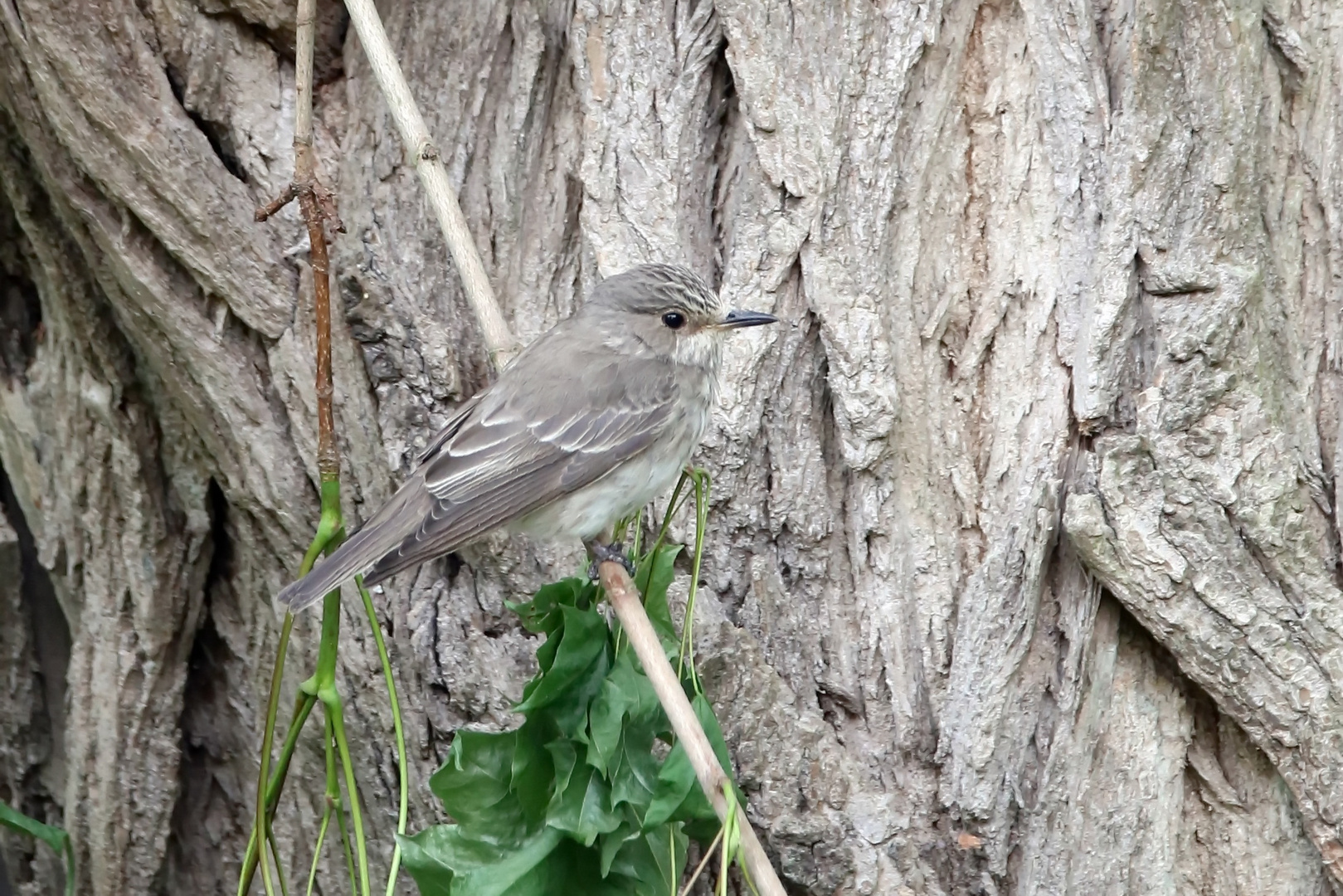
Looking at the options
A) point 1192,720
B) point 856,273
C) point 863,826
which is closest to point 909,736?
point 863,826

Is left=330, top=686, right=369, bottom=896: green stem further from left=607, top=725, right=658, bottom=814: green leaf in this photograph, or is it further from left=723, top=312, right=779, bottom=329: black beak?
left=723, top=312, right=779, bottom=329: black beak

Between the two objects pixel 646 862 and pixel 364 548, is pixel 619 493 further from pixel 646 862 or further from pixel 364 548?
pixel 646 862

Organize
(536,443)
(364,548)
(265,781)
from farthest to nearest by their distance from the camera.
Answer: (536,443) < (364,548) < (265,781)

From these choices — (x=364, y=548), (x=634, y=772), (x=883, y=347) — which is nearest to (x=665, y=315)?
(x=883, y=347)

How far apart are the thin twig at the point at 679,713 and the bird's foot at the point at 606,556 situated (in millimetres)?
745

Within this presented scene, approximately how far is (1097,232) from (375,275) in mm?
1900

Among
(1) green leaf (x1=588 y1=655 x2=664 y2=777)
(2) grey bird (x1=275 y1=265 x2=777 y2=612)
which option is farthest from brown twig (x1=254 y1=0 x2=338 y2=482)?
(1) green leaf (x1=588 y1=655 x2=664 y2=777)

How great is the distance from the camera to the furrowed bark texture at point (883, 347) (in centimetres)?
318

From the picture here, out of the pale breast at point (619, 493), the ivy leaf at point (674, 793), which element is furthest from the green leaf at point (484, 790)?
the pale breast at point (619, 493)

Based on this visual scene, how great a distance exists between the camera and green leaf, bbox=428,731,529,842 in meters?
2.61

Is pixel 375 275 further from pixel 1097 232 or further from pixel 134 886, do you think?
pixel 134 886

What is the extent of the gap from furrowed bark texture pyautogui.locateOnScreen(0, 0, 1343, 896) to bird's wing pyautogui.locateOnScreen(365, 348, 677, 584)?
19 centimetres

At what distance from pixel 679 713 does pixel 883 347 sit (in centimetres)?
142

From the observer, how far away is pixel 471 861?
2.58 m
